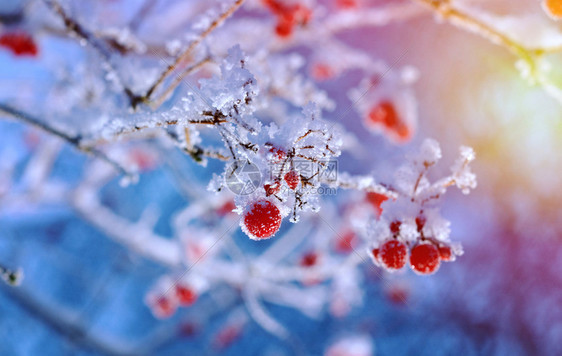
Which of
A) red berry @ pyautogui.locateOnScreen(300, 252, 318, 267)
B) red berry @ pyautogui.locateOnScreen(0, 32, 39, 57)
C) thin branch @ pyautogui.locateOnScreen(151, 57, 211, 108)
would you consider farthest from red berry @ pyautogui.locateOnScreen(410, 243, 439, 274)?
red berry @ pyautogui.locateOnScreen(0, 32, 39, 57)

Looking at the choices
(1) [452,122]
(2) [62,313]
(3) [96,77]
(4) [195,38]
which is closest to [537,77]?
(4) [195,38]

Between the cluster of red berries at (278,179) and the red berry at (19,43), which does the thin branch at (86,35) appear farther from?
the red berry at (19,43)

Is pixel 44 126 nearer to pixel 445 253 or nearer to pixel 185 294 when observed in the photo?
pixel 445 253

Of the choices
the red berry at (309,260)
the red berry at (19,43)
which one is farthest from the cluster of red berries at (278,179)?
the red berry at (309,260)

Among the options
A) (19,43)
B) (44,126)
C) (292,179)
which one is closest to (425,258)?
(292,179)

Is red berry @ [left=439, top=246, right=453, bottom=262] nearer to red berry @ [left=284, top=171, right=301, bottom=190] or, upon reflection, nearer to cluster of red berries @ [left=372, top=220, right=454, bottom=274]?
cluster of red berries @ [left=372, top=220, right=454, bottom=274]

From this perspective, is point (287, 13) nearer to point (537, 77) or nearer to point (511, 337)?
point (537, 77)
